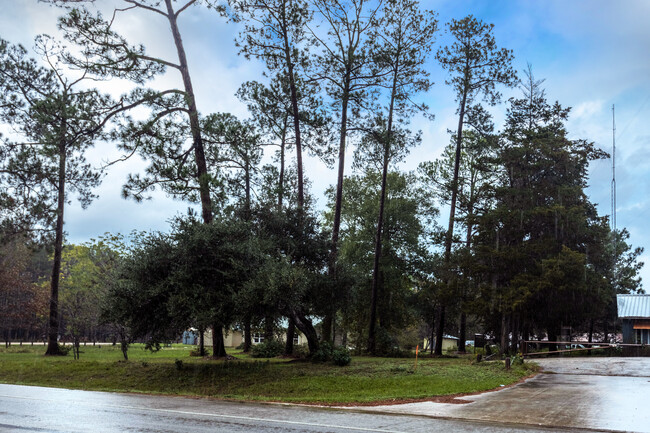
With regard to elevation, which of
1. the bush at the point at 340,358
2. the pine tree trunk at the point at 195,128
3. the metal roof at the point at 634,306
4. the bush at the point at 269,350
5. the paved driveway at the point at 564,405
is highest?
the pine tree trunk at the point at 195,128

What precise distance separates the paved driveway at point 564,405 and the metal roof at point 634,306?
19672 mm

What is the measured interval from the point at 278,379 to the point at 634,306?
29.3m

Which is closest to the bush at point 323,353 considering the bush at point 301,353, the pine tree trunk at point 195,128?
the bush at point 301,353

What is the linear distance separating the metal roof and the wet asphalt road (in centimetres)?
3213

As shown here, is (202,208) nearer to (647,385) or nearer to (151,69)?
(151,69)

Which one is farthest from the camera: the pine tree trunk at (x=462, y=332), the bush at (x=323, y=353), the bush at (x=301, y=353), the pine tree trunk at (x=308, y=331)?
the pine tree trunk at (x=462, y=332)

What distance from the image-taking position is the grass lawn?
1656 centimetres

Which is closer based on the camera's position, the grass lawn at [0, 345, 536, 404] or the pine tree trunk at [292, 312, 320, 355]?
the grass lawn at [0, 345, 536, 404]

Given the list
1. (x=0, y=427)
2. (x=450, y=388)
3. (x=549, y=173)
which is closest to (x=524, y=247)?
(x=549, y=173)

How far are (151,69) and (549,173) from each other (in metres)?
24.7

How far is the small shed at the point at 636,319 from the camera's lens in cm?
3769

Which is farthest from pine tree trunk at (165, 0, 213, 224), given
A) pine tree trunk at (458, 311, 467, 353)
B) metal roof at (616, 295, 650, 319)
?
metal roof at (616, 295, 650, 319)

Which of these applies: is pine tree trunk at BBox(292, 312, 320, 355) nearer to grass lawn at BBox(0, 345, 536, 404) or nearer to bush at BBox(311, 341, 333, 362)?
bush at BBox(311, 341, 333, 362)

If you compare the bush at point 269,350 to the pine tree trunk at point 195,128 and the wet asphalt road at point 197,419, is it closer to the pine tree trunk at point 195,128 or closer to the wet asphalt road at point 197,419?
the pine tree trunk at point 195,128
